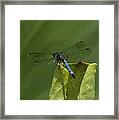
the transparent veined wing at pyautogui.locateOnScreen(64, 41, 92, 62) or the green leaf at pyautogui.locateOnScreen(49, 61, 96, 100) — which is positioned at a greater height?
the transparent veined wing at pyautogui.locateOnScreen(64, 41, 92, 62)

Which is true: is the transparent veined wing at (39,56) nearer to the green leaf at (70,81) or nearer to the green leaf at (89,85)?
the green leaf at (70,81)

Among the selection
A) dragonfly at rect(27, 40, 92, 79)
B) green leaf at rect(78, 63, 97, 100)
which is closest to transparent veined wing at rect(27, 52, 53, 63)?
dragonfly at rect(27, 40, 92, 79)

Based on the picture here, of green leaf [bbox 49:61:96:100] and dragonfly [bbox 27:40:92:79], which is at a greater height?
dragonfly [bbox 27:40:92:79]

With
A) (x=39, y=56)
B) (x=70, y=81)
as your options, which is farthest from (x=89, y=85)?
(x=39, y=56)

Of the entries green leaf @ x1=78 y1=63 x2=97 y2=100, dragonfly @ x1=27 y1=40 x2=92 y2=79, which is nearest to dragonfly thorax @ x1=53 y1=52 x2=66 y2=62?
dragonfly @ x1=27 y1=40 x2=92 y2=79

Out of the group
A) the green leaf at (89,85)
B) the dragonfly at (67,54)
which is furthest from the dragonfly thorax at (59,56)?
the green leaf at (89,85)

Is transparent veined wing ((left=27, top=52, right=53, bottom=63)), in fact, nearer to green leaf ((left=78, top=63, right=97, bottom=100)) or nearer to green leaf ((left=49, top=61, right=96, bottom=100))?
green leaf ((left=49, top=61, right=96, bottom=100))

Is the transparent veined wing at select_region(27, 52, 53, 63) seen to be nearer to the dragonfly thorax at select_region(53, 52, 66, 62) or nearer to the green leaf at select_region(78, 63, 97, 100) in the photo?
the dragonfly thorax at select_region(53, 52, 66, 62)

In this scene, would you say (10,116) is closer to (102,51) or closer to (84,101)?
(84,101)
